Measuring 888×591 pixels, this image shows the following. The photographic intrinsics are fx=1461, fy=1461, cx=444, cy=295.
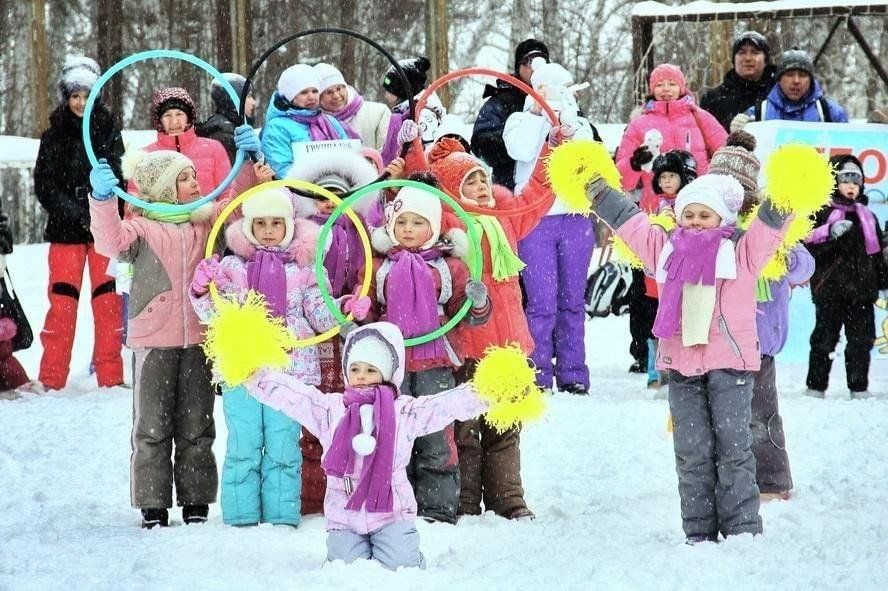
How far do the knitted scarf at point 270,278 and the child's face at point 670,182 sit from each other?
3462mm

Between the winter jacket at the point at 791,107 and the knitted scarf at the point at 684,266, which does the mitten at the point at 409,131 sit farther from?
the winter jacket at the point at 791,107

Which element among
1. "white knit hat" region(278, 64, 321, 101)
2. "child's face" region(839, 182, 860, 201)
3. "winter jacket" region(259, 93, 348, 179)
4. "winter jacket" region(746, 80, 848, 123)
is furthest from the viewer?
"winter jacket" region(746, 80, 848, 123)

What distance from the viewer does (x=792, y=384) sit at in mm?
9836

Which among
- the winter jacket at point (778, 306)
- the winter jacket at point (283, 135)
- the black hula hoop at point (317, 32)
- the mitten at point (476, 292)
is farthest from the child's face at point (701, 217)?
the winter jacket at point (283, 135)

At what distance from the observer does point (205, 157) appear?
816 centimetres

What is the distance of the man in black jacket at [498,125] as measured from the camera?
894 cm

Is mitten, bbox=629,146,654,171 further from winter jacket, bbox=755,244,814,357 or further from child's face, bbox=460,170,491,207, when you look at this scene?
child's face, bbox=460,170,491,207

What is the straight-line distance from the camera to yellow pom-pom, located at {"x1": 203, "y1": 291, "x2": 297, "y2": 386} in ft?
17.7

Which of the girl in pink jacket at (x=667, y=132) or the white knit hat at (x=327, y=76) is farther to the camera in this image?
the girl in pink jacket at (x=667, y=132)

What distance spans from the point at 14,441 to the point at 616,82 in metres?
16.1

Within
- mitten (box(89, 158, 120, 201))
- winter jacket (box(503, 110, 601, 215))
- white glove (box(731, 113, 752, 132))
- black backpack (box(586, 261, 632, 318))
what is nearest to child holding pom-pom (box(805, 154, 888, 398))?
white glove (box(731, 113, 752, 132))

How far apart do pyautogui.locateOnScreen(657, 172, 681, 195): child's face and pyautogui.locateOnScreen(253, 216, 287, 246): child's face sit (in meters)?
3.40

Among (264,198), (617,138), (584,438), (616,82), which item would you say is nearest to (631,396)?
(584,438)

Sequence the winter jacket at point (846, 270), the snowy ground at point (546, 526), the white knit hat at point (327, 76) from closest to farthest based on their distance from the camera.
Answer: the snowy ground at point (546, 526) < the white knit hat at point (327, 76) < the winter jacket at point (846, 270)
